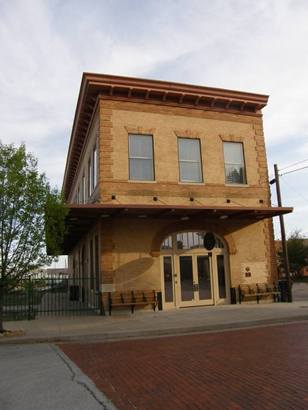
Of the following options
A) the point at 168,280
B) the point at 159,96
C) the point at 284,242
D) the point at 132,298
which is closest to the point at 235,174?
the point at 284,242

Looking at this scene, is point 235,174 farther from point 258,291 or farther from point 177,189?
point 258,291

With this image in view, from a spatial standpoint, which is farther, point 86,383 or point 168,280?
point 168,280

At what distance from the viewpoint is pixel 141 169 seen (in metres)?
17.8

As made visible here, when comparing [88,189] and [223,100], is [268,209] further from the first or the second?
[88,189]

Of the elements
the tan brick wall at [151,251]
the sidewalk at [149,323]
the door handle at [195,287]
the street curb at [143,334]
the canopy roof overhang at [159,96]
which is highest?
the canopy roof overhang at [159,96]

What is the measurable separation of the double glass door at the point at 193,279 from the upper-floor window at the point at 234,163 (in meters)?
3.62

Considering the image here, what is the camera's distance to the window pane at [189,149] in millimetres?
18703

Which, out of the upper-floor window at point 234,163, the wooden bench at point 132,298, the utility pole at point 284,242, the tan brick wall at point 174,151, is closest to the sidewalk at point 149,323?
the wooden bench at point 132,298

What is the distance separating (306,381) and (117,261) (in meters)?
11.1

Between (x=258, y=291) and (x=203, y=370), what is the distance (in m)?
12.1

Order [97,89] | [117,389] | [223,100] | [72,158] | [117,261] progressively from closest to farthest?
[117,389]
[117,261]
[97,89]
[223,100]
[72,158]

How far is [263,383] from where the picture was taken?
6.25 m

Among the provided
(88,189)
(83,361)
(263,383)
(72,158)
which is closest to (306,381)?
(263,383)

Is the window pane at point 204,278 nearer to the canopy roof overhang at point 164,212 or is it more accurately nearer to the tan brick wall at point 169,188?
the tan brick wall at point 169,188
